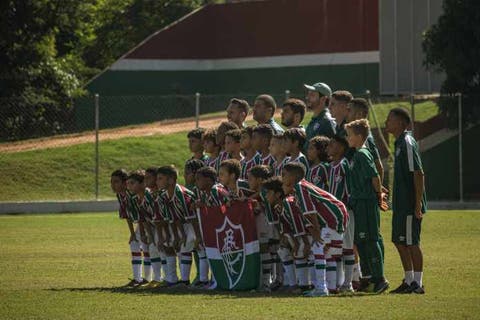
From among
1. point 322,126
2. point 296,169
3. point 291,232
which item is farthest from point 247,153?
point 296,169

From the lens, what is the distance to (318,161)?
13461mm

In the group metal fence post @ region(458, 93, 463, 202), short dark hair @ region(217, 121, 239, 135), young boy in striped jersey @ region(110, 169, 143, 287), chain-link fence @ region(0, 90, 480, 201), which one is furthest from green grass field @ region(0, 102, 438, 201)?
short dark hair @ region(217, 121, 239, 135)

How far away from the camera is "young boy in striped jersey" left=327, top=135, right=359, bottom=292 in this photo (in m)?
Answer: 13.2

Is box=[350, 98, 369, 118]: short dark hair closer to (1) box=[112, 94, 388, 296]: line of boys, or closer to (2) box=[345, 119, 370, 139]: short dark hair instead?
(1) box=[112, 94, 388, 296]: line of boys

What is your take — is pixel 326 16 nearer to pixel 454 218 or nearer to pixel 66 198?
pixel 66 198

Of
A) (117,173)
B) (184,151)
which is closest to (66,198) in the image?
(184,151)

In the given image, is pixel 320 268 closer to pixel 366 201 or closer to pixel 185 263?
pixel 366 201

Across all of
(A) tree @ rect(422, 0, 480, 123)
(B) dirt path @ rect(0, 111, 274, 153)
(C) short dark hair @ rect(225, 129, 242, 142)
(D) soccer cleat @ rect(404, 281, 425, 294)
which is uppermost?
(A) tree @ rect(422, 0, 480, 123)

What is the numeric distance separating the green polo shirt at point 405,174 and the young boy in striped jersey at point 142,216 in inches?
127

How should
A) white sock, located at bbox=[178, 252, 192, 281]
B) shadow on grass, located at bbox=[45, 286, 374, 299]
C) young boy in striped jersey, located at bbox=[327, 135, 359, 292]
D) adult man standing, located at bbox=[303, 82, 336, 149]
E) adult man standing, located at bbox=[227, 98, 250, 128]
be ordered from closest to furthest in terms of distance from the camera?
shadow on grass, located at bbox=[45, 286, 374, 299]
young boy in striped jersey, located at bbox=[327, 135, 359, 292]
adult man standing, located at bbox=[303, 82, 336, 149]
white sock, located at bbox=[178, 252, 192, 281]
adult man standing, located at bbox=[227, 98, 250, 128]

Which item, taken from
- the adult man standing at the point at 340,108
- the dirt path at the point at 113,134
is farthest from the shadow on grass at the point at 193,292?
the dirt path at the point at 113,134

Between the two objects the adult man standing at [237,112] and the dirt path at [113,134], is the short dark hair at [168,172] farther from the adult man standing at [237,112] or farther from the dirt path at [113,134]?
the dirt path at [113,134]

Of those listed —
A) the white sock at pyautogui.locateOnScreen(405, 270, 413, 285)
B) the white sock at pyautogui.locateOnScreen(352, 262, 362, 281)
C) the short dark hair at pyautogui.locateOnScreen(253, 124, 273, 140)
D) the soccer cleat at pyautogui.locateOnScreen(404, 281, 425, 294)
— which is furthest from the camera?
the short dark hair at pyautogui.locateOnScreen(253, 124, 273, 140)

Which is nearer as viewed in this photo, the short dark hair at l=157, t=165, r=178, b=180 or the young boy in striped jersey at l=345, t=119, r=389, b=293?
the young boy in striped jersey at l=345, t=119, r=389, b=293
